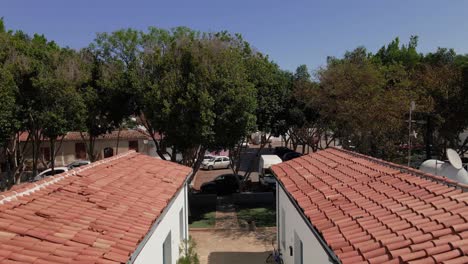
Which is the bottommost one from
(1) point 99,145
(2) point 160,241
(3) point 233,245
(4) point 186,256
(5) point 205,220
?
(5) point 205,220

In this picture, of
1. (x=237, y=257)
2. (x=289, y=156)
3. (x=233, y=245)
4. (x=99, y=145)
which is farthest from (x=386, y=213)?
(x=99, y=145)

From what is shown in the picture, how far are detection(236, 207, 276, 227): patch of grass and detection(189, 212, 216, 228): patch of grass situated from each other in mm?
1415

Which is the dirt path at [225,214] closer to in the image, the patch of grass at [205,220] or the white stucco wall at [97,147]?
the patch of grass at [205,220]

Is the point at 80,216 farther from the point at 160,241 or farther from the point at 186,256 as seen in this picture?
the point at 186,256

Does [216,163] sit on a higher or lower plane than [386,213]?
lower

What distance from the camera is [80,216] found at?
632 cm

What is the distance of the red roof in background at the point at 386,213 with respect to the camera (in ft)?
16.2

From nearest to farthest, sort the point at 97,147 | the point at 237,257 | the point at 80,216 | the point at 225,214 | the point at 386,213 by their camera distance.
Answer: the point at 80,216 < the point at 386,213 < the point at 237,257 < the point at 225,214 < the point at 97,147

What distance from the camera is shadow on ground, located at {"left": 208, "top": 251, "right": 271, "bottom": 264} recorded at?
14.3 meters

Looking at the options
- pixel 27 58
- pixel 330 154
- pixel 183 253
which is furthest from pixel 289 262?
pixel 27 58

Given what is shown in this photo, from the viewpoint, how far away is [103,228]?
19.7 feet

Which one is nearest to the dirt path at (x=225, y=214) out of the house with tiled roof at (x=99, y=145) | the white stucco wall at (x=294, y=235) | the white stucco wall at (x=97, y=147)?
the white stucco wall at (x=294, y=235)

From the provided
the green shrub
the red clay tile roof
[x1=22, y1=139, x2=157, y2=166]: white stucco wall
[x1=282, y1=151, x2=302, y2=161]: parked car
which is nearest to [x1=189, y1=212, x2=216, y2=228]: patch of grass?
the green shrub

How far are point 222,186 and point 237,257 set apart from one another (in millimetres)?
11627
